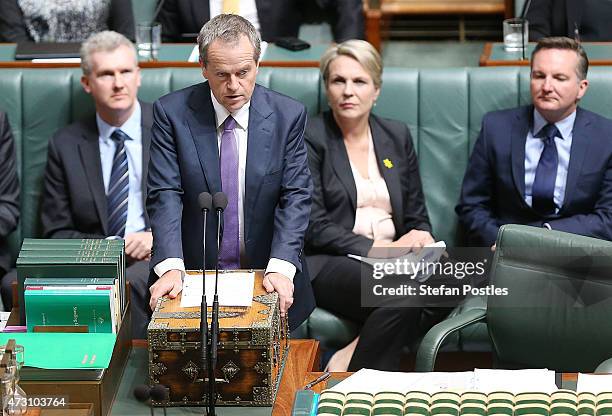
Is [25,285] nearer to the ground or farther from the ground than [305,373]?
farther from the ground

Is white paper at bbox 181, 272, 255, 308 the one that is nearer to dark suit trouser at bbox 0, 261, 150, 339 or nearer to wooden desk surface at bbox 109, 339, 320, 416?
wooden desk surface at bbox 109, 339, 320, 416

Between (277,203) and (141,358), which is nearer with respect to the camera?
(141,358)

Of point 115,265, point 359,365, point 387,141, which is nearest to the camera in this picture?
point 115,265

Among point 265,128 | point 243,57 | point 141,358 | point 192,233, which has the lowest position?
point 141,358

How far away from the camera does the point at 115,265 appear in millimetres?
2846

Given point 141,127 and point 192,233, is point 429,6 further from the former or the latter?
point 192,233

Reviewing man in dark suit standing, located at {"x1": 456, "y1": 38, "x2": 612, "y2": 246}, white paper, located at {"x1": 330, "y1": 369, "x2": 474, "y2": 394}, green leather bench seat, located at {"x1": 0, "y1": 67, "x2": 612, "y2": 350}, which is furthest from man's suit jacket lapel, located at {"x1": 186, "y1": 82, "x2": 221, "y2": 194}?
man in dark suit standing, located at {"x1": 456, "y1": 38, "x2": 612, "y2": 246}

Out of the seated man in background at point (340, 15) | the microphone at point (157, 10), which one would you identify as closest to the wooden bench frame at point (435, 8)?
the seated man in background at point (340, 15)

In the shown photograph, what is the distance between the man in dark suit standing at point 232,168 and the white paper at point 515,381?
0.62 m

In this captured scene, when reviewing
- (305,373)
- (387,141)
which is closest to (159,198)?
(305,373)

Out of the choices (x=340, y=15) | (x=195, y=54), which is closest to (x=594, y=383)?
(x=195, y=54)

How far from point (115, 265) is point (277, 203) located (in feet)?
2.12

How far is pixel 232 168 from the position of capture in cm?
329

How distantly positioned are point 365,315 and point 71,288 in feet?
5.10
